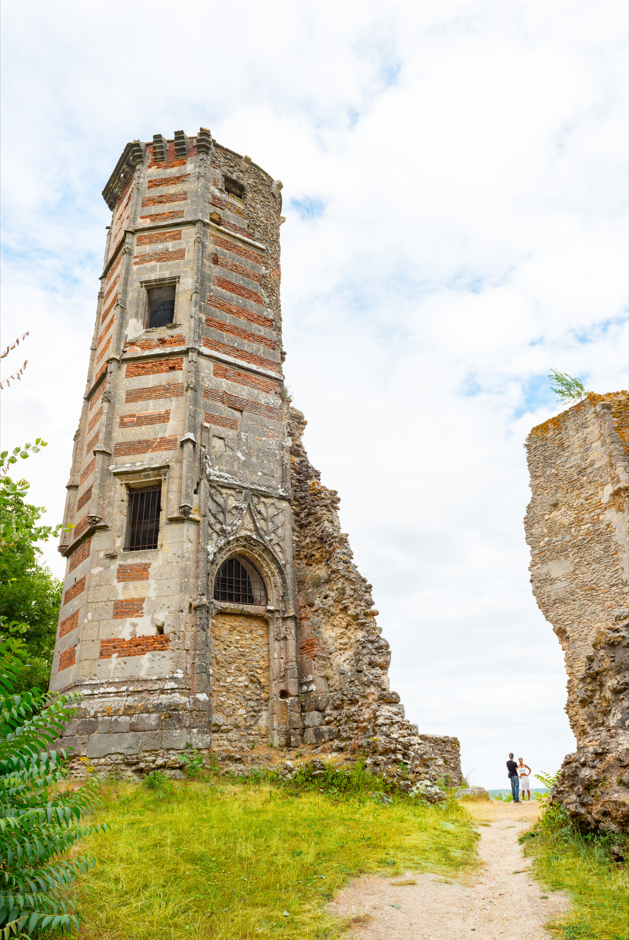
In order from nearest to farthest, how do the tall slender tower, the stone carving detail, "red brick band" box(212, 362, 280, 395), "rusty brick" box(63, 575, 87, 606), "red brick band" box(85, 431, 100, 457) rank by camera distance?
the tall slender tower
"rusty brick" box(63, 575, 87, 606)
the stone carving detail
"red brick band" box(85, 431, 100, 457)
"red brick band" box(212, 362, 280, 395)

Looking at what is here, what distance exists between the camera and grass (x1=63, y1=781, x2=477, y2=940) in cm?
523

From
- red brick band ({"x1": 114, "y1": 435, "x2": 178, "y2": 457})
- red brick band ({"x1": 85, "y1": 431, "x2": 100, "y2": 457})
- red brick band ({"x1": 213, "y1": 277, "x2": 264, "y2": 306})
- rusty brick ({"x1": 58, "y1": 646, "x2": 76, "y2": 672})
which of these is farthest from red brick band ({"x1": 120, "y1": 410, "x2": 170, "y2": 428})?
rusty brick ({"x1": 58, "y1": 646, "x2": 76, "y2": 672})

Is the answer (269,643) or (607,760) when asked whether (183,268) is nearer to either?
(269,643)

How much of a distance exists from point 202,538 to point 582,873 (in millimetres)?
8330

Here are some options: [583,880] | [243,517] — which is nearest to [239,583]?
[243,517]

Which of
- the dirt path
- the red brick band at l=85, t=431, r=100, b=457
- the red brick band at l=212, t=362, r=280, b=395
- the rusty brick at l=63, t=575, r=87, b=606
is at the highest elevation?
the red brick band at l=212, t=362, r=280, b=395

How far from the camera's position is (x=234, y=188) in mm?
17109

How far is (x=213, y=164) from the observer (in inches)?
656

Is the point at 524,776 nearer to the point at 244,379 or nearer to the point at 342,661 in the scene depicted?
the point at 342,661

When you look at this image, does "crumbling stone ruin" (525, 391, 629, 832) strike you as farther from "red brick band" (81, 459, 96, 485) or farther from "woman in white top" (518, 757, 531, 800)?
"red brick band" (81, 459, 96, 485)

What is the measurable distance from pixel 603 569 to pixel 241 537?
347 inches

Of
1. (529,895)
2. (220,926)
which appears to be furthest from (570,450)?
(220,926)

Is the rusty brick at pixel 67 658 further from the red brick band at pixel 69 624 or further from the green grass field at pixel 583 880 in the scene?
the green grass field at pixel 583 880

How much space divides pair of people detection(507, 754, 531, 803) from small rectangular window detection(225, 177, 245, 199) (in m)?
15.3
